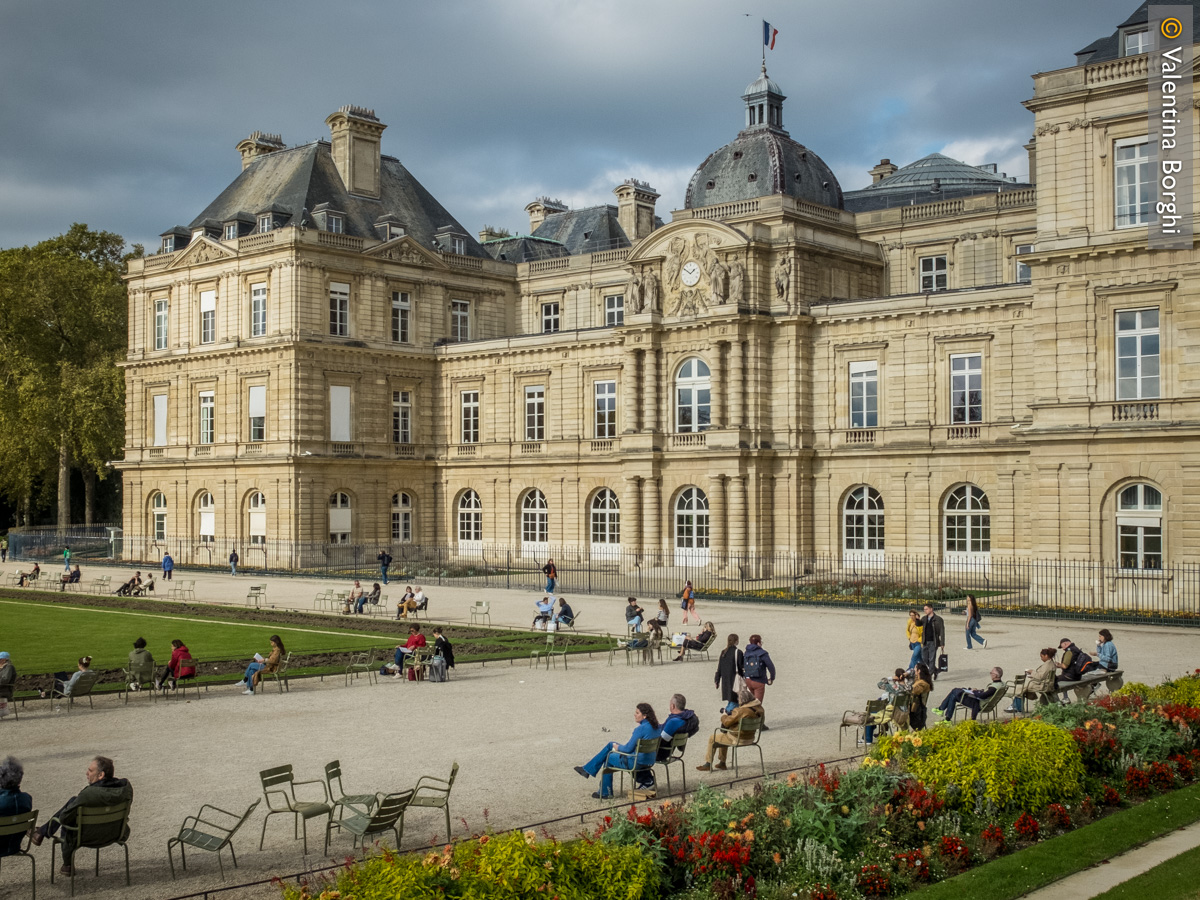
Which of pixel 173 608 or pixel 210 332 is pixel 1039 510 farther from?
pixel 210 332

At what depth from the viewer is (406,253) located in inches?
2287

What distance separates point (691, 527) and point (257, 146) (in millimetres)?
31491

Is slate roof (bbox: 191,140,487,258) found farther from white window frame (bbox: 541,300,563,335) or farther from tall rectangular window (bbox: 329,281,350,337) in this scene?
white window frame (bbox: 541,300,563,335)

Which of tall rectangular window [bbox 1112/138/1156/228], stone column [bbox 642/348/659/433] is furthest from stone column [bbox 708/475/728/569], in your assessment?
tall rectangular window [bbox 1112/138/1156/228]

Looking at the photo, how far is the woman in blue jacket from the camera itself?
49.4 ft

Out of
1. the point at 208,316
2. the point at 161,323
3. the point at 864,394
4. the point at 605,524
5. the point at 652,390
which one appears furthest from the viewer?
the point at 161,323

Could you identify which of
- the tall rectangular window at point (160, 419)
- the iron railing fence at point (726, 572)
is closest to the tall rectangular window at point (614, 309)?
the iron railing fence at point (726, 572)

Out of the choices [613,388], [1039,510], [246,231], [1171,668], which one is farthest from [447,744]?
[246,231]

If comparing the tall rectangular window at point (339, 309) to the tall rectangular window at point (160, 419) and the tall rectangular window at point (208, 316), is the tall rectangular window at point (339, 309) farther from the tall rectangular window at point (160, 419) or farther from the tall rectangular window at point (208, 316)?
the tall rectangular window at point (160, 419)

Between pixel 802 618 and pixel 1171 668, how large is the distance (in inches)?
467

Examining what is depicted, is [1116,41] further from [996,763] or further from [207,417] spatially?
[207,417]

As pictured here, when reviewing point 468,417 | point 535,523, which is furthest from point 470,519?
point 468,417

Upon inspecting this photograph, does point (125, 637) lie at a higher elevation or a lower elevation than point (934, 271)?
lower

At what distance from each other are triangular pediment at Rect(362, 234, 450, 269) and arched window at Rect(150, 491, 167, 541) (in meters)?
15.9
